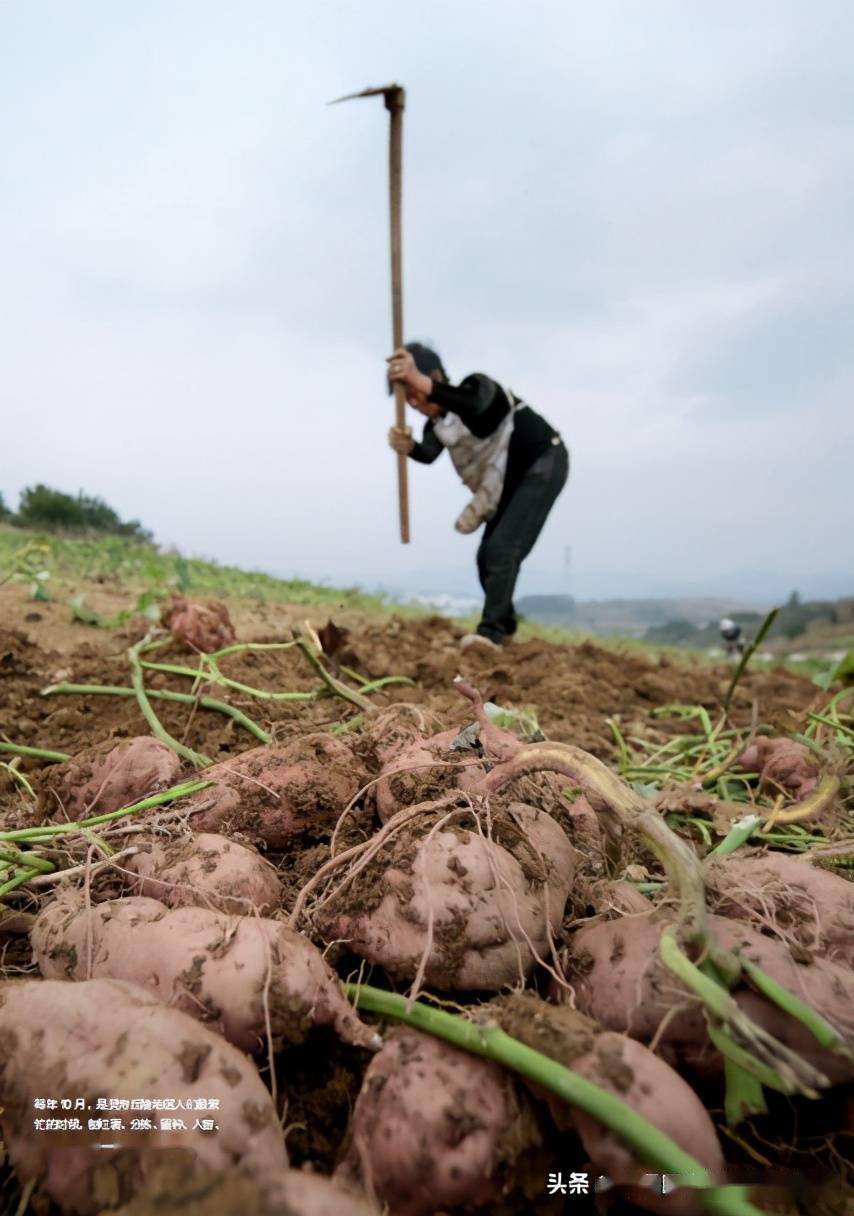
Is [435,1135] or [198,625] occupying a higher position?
[198,625]

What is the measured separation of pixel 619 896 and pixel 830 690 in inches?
77.9

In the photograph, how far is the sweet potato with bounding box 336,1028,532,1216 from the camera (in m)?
0.81

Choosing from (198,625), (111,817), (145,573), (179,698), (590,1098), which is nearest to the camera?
(590,1098)

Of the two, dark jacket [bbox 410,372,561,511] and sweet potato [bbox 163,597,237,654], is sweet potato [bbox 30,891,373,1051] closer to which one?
sweet potato [bbox 163,597,237,654]

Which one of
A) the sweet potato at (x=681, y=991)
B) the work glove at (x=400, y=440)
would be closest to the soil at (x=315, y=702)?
the sweet potato at (x=681, y=991)

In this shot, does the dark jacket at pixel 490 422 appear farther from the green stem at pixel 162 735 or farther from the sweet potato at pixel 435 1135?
the sweet potato at pixel 435 1135

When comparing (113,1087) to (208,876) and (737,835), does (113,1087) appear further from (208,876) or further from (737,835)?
(737,835)

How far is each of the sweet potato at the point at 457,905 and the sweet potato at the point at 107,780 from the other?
57cm

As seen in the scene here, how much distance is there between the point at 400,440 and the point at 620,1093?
3.59m

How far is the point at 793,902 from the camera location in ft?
3.61

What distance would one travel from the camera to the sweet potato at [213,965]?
3.11 feet

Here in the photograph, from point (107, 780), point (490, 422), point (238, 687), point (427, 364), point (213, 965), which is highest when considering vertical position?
point (427, 364)

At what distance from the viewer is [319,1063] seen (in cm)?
100

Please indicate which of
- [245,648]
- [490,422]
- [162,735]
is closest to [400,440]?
[490,422]
